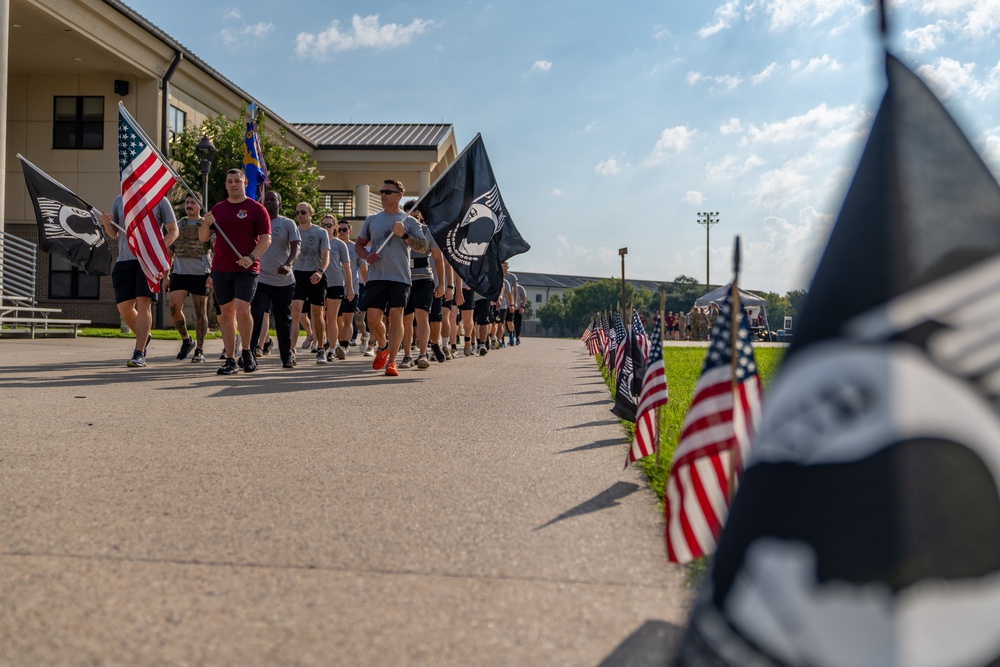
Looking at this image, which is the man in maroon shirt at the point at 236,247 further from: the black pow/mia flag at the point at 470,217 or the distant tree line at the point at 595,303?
the distant tree line at the point at 595,303

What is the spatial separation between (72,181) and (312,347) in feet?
51.0

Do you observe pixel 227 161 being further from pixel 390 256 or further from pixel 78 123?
pixel 390 256

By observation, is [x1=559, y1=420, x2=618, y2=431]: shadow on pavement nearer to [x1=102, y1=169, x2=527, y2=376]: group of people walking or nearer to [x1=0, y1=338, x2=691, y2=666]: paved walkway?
[x1=0, y1=338, x2=691, y2=666]: paved walkway

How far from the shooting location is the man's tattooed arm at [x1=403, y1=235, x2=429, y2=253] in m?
10.7

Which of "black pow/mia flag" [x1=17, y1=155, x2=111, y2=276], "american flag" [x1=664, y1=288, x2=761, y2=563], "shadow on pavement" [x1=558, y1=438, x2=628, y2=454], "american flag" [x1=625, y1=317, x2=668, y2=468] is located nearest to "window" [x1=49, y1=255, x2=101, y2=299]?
"black pow/mia flag" [x1=17, y1=155, x2=111, y2=276]

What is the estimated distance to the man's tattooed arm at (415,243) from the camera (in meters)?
10.7

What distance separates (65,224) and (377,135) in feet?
93.5

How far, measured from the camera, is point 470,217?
11.8m

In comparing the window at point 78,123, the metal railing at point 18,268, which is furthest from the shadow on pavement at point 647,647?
the window at point 78,123

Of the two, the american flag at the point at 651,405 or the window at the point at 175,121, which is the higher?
the window at the point at 175,121

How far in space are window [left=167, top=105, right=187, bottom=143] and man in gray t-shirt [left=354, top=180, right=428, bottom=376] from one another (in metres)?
21.0

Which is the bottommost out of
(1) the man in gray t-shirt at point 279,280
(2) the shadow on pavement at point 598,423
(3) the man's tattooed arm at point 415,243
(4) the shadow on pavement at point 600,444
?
(2) the shadow on pavement at point 598,423

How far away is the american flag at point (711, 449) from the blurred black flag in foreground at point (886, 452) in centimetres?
126

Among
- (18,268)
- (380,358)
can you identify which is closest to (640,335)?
(380,358)
